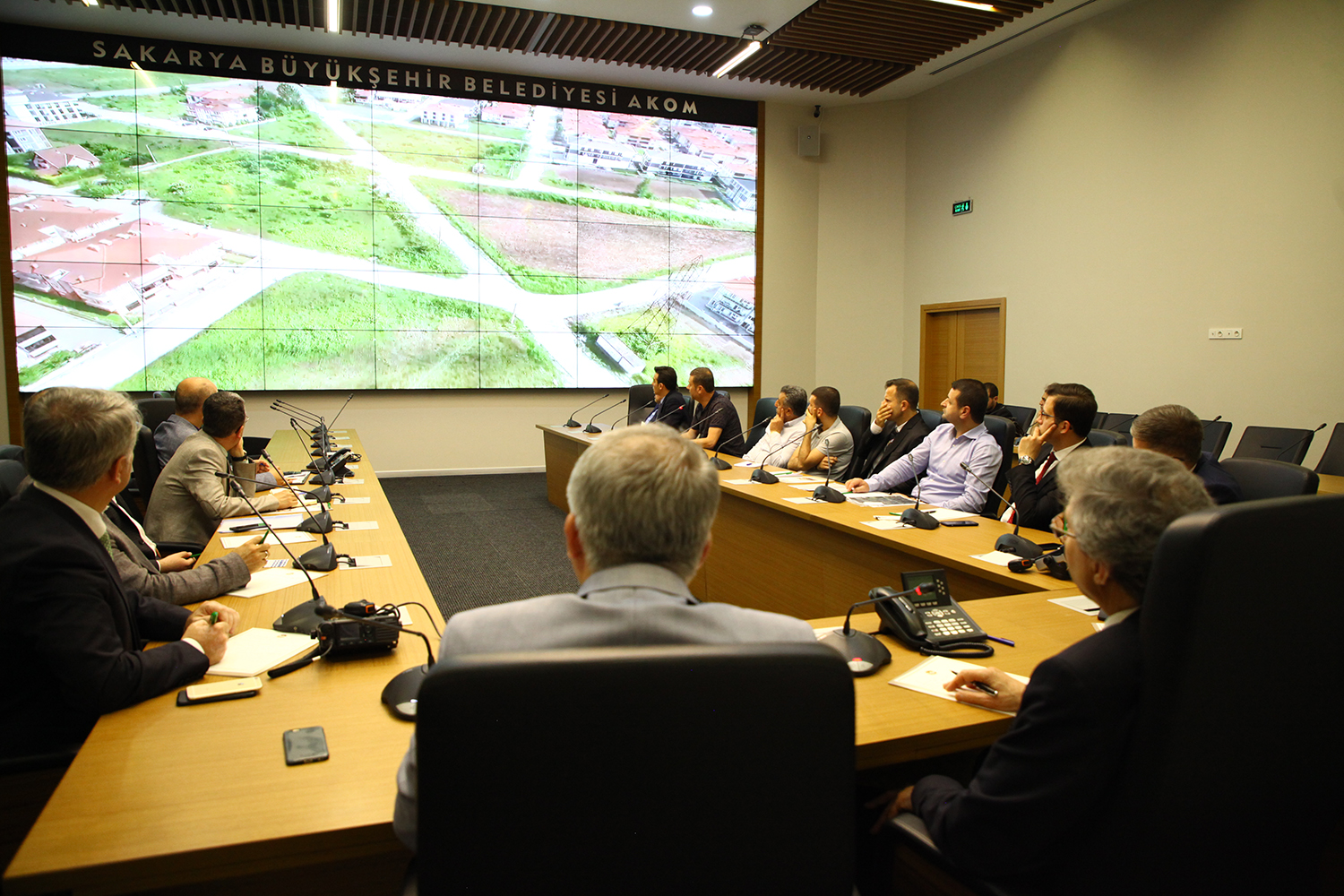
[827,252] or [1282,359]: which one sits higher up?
[827,252]

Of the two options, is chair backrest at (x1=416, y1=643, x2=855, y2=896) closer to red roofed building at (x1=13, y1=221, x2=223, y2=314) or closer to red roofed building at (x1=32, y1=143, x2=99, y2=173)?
red roofed building at (x1=13, y1=221, x2=223, y2=314)

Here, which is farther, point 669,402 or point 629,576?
point 669,402

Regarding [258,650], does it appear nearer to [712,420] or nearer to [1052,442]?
[1052,442]

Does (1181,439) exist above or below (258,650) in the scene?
above

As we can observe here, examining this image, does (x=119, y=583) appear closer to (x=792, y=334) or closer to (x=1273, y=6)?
(x=1273, y=6)

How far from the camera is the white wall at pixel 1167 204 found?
5.34m

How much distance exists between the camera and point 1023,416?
699 centimetres

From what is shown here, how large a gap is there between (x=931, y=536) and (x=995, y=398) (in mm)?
4893

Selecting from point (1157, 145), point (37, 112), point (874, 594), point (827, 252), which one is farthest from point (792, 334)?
point (874, 594)

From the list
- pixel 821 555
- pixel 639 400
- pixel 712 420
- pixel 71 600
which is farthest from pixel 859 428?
pixel 71 600

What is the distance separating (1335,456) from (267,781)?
18.4ft

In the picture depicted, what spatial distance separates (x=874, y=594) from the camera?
187 cm

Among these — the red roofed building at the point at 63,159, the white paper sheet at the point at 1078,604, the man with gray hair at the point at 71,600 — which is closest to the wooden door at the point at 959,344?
the white paper sheet at the point at 1078,604

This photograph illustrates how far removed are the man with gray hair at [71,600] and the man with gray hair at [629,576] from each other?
0.73m
